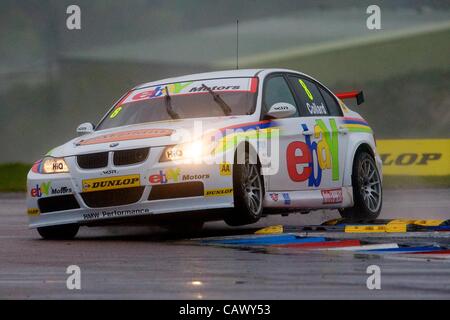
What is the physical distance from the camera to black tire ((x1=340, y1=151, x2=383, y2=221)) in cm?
1405

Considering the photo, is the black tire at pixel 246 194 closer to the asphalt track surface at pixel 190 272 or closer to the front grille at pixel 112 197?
the asphalt track surface at pixel 190 272

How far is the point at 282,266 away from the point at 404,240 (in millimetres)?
1739

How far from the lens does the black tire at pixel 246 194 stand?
11.8 m

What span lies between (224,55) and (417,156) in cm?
364

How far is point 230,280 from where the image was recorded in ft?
29.1

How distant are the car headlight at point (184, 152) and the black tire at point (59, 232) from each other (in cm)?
123

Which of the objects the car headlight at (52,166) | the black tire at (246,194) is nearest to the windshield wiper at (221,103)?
the black tire at (246,194)

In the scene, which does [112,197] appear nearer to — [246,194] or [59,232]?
[59,232]

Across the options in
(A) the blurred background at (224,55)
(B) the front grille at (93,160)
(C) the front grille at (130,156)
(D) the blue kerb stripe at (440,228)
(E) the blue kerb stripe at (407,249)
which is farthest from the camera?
(A) the blurred background at (224,55)

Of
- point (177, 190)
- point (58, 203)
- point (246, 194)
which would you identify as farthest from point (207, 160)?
point (58, 203)

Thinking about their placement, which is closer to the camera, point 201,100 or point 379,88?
point 201,100

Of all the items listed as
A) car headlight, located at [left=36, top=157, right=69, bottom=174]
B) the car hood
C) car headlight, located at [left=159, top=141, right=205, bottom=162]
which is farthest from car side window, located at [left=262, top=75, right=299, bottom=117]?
car headlight, located at [left=36, top=157, right=69, bottom=174]
